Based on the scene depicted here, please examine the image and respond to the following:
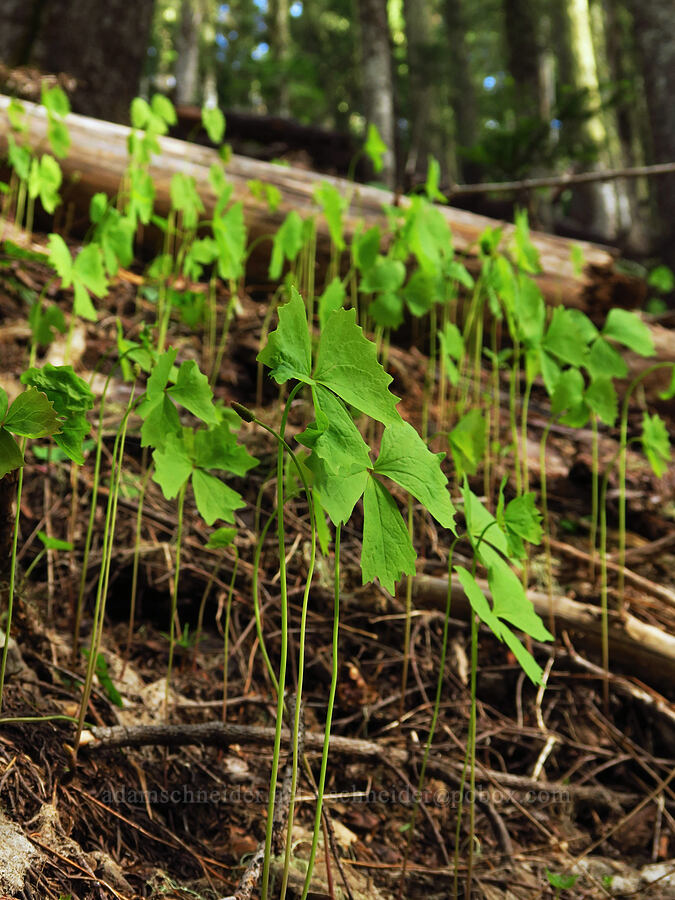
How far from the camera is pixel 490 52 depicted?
24.1 m

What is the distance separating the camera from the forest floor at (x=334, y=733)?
856mm

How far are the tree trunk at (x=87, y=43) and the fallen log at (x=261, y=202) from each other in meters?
0.69

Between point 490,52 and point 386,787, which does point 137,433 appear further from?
point 490,52

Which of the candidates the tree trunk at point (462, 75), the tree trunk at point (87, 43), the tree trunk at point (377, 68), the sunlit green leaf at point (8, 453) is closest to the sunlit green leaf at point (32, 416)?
A: the sunlit green leaf at point (8, 453)

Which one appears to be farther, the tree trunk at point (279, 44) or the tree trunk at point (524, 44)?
the tree trunk at point (279, 44)

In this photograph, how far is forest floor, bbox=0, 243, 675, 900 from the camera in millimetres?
856

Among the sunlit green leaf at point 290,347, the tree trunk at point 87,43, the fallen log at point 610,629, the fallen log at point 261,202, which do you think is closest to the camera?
the sunlit green leaf at point 290,347

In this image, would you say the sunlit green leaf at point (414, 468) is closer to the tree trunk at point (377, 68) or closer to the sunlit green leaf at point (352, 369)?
the sunlit green leaf at point (352, 369)

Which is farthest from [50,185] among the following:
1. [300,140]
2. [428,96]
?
[428,96]

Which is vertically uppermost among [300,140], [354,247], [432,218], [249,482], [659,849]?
[300,140]

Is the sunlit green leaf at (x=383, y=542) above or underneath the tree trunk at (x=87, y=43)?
underneath

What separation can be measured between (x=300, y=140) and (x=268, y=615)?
6040mm

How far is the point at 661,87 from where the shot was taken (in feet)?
15.3

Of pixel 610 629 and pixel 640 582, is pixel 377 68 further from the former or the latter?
pixel 610 629
